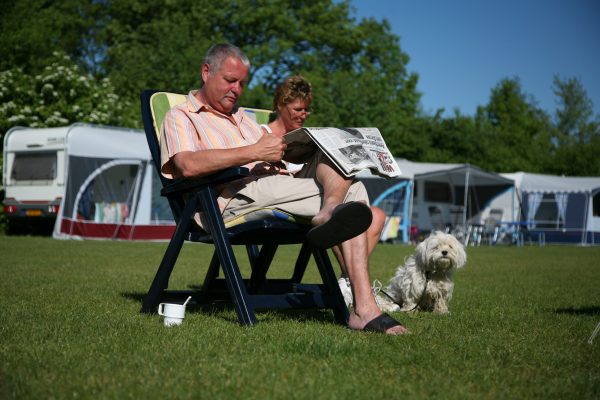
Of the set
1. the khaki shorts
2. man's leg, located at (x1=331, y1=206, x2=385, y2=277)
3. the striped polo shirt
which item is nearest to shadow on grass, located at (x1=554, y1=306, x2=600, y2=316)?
man's leg, located at (x1=331, y1=206, x2=385, y2=277)

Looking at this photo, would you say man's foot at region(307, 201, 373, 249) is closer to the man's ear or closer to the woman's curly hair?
the man's ear

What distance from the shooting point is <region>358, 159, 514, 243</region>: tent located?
18.7 meters

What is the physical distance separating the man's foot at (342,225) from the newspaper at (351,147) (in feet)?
0.83

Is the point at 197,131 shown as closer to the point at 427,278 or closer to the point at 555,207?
the point at 427,278

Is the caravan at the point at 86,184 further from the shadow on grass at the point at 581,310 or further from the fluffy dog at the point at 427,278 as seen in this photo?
the shadow on grass at the point at 581,310

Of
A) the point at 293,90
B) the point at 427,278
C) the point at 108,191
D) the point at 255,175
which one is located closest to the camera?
the point at 255,175

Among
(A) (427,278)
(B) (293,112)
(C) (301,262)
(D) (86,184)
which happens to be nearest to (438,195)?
(D) (86,184)

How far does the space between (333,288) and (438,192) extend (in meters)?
19.1

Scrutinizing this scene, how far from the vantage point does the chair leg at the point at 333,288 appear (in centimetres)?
370

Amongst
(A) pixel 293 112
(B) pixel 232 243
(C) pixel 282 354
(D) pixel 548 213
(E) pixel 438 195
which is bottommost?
(D) pixel 548 213

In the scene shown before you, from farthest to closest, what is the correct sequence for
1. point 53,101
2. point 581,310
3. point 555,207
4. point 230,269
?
point 555,207 → point 53,101 → point 581,310 → point 230,269

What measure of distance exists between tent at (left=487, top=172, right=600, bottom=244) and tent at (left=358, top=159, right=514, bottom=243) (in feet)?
1.61

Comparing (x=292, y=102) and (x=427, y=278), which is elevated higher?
(x=292, y=102)

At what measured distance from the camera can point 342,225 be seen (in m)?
3.10
